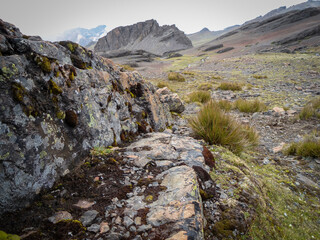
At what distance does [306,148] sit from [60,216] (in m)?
5.20

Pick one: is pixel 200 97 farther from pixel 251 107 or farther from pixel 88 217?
pixel 88 217

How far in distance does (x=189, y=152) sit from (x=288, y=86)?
468 inches

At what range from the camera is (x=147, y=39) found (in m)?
107

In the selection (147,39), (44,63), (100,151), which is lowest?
(100,151)

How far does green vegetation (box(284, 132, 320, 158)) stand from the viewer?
3.95 m

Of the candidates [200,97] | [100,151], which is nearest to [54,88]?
[100,151]

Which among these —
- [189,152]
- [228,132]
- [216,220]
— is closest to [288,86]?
[228,132]

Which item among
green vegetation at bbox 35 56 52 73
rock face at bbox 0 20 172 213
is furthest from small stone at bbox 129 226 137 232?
green vegetation at bbox 35 56 52 73

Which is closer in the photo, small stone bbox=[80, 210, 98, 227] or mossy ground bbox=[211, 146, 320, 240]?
small stone bbox=[80, 210, 98, 227]

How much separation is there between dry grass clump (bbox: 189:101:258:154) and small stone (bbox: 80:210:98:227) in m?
2.94

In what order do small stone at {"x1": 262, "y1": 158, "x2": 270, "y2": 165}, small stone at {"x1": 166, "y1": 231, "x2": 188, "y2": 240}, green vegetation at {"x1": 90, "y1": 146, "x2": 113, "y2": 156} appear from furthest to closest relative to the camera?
small stone at {"x1": 262, "y1": 158, "x2": 270, "y2": 165} → green vegetation at {"x1": 90, "y1": 146, "x2": 113, "y2": 156} → small stone at {"x1": 166, "y1": 231, "x2": 188, "y2": 240}

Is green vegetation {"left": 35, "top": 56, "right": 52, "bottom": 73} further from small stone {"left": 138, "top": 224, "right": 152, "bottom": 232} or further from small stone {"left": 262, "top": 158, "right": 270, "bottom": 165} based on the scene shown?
small stone {"left": 262, "top": 158, "right": 270, "bottom": 165}

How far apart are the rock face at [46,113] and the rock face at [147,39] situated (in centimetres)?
8764

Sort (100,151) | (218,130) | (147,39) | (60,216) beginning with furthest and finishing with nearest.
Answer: (147,39)
(218,130)
(100,151)
(60,216)
